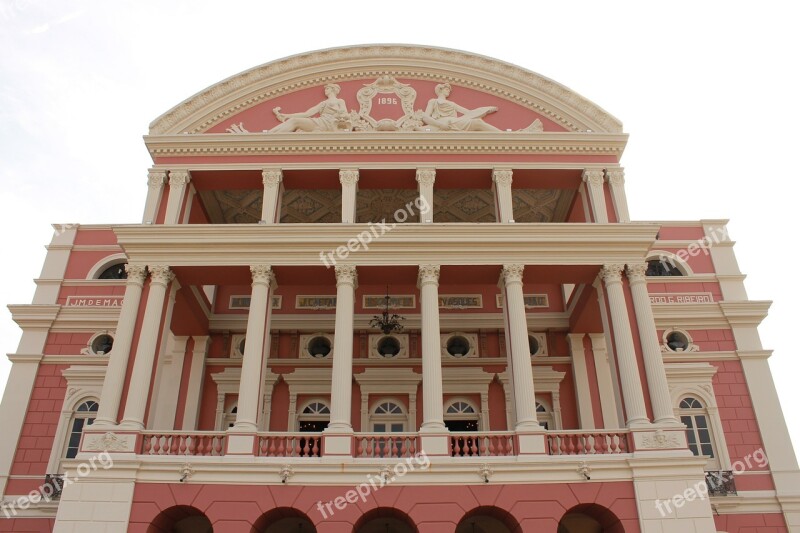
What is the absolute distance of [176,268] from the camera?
18359 mm

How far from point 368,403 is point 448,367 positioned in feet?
9.25

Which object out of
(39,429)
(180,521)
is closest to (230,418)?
(180,521)

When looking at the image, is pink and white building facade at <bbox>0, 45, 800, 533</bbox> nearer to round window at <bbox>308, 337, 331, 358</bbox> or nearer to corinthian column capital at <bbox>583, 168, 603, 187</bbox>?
corinthian column capital at <bbox>583, 168, 603, 187</bbox>

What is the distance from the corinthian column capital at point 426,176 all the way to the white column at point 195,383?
8.81 m

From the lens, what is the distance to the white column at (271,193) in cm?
1900

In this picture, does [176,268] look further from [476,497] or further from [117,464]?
[476,497]

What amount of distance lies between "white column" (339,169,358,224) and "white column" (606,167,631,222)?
7671mm

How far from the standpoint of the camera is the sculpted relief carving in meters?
20.6

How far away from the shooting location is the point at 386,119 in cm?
2083

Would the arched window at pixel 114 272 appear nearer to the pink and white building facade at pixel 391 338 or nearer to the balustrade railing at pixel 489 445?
the pink and white building facade at pixel 391 338

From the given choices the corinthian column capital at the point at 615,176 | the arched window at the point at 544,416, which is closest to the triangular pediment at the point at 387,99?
the corinthian column capital at the point at 615,176

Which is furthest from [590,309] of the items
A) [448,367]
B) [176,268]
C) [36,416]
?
[36,416]

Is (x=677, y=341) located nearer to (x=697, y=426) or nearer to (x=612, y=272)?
(x=697, y=426)

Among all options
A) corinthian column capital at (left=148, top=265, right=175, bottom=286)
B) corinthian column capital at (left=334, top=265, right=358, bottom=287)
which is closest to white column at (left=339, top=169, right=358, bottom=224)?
corinthian column capital at (left=334, top=265, right=358, bottom=287)
